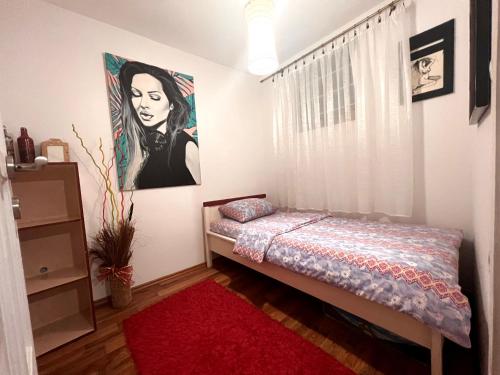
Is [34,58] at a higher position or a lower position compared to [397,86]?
higher

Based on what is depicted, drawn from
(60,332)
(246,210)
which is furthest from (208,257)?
(60,332)

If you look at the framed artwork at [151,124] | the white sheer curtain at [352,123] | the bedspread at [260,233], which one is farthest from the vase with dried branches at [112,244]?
the white sheer curtain at [352,123]

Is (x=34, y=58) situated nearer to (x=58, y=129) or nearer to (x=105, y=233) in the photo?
(x=58, y=129)

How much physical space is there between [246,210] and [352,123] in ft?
4.58

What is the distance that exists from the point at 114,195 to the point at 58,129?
65cm

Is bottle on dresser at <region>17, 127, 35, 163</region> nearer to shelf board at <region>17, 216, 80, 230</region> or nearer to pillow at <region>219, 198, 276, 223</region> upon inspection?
shelf board at <region>17, 216, 80, 230</region>

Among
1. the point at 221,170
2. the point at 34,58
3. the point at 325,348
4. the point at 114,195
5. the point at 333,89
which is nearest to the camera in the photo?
the point at 325,348

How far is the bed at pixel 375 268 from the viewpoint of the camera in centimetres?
90

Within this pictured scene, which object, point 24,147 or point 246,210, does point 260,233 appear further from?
point 24,147

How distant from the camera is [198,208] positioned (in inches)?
95.7

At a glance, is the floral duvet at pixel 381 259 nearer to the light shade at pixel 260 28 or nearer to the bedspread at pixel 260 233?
the bedspread at pixel 260 233

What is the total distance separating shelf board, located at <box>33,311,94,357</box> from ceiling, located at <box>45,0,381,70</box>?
8.16ft

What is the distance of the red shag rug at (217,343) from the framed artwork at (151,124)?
118cm

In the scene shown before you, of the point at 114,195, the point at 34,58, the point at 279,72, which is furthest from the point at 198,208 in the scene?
the point at 279,72
